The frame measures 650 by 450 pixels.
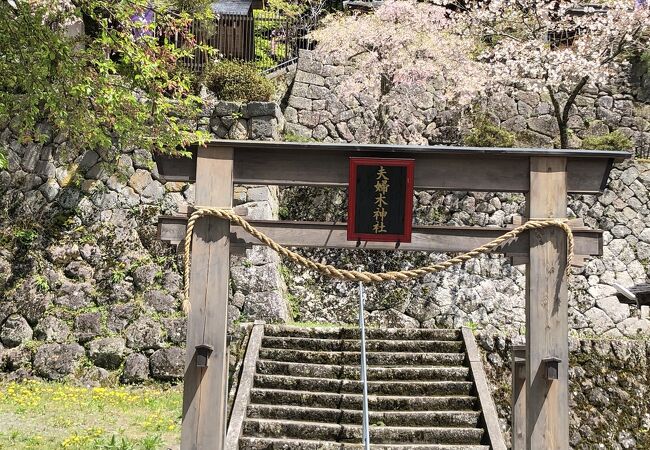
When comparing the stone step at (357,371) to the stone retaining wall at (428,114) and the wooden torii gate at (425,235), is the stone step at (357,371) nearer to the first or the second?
the wooden torii gate at (425,235)

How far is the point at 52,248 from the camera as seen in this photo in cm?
1202

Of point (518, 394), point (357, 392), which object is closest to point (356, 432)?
point (357, 392)

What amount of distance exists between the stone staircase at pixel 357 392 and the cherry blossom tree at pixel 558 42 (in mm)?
7073

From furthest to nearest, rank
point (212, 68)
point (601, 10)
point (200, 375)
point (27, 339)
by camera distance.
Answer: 1. point (601, 10)
2. point (212, 68)
3. point (27, 339)
4. point (200, 375)

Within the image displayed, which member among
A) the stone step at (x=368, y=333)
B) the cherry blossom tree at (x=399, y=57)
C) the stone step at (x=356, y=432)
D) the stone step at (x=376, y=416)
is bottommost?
the stone step at (x=356, y=432)

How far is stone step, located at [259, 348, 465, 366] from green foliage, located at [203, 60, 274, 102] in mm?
5868

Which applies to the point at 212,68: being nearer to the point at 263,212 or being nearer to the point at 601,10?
the point at 263,212

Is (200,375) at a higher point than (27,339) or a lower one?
higher

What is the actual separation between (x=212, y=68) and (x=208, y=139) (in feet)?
30.6

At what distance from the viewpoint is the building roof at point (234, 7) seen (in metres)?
19.1

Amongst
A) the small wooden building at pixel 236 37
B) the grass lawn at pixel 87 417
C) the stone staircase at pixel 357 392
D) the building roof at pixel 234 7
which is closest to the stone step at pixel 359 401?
the stone staircase at pixel 357 392

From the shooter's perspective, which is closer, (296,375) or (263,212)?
(296,375)

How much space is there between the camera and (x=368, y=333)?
34.1ft

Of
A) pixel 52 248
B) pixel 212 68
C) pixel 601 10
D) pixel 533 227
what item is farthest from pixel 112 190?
pixel 601 10
